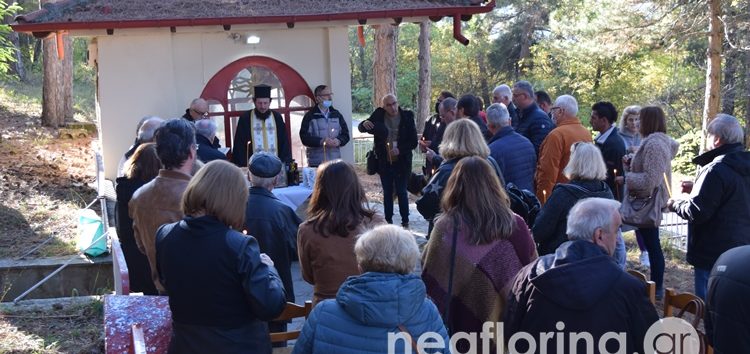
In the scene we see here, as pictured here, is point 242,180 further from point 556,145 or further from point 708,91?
point 708,91

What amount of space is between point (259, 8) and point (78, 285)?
3908 millimetres

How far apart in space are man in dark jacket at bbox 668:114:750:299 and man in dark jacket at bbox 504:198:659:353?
2.67m

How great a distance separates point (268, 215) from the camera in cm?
496

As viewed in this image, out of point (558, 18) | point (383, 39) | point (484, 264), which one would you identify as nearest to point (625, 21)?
point (383, 39)

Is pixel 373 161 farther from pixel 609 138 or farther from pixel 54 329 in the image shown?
pixel 54 329

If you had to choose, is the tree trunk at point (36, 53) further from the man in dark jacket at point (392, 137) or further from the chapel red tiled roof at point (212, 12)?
the man in dark jacket at point (392, 137)

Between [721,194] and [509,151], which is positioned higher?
[509,151]

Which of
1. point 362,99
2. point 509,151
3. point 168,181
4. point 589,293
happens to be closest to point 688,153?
point 509,151

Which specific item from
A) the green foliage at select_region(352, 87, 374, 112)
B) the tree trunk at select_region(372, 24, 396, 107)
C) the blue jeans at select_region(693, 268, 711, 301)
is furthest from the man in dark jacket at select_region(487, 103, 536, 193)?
the green foliage at select_region(352, 87, 374, 112)

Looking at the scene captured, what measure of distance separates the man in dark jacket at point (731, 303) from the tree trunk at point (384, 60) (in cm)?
1772

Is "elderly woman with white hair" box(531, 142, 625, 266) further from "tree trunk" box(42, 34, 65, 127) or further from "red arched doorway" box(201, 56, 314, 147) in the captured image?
"tree trunk" box(42, 34, 65, 127)

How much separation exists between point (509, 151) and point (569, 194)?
5.19ft

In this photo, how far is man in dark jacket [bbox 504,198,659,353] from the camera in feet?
11.6
